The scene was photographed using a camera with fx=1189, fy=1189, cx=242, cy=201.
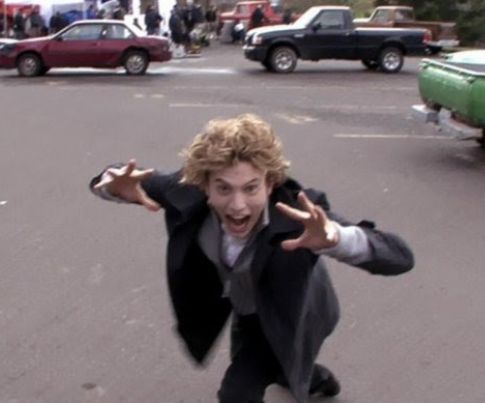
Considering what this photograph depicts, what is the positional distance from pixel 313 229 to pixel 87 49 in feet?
79.8

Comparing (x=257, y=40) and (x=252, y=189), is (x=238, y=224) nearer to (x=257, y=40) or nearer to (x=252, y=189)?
(x=252, y=189)

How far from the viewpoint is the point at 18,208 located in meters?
9.82

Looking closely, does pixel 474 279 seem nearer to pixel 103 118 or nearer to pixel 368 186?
pixel 368 186

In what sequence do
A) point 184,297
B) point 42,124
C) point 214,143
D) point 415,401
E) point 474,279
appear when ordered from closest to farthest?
point 214,143
point 184,297
point 415,401
point 474,279
point 42,124

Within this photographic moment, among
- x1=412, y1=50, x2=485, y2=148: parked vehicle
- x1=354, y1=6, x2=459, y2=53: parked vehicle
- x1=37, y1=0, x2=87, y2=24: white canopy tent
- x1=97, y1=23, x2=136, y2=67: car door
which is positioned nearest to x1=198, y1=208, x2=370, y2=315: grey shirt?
x1=412, y1=50, x2=485, y2=148: parked vehicle

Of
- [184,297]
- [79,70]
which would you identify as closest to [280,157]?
[184,297]

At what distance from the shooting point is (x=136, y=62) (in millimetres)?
27594

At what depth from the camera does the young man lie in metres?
3.61

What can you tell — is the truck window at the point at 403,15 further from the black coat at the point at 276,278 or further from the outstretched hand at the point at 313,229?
the outstretched hand at the point at 313,229

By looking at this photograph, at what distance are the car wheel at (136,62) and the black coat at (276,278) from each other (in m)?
23.6

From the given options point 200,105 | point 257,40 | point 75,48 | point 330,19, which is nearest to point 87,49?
point 75,48

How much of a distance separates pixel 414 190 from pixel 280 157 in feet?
24.0

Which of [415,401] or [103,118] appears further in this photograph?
[103,118]

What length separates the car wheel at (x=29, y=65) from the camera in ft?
90.0
